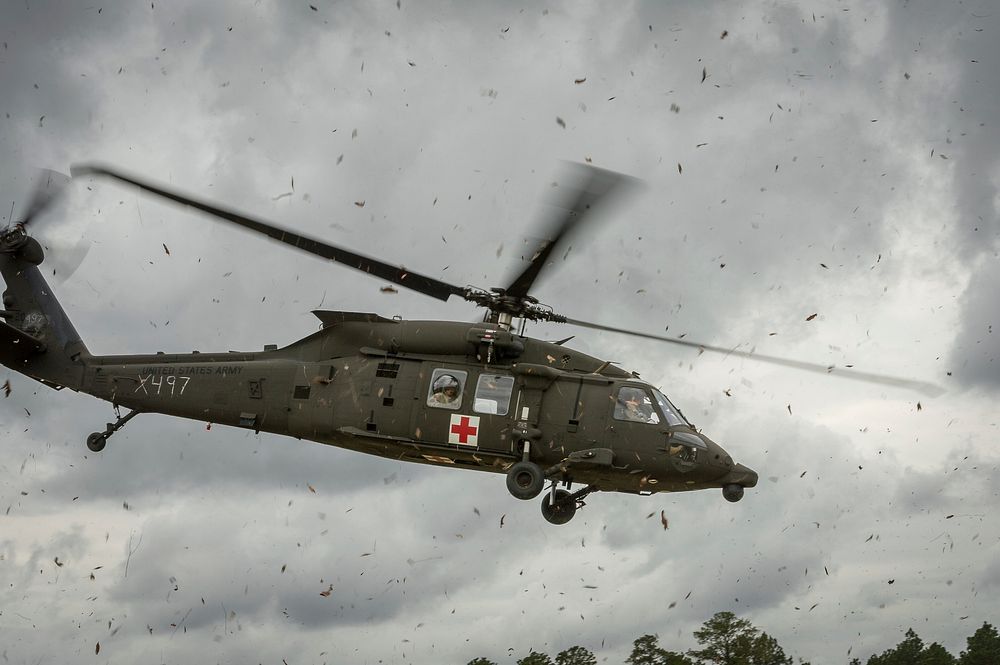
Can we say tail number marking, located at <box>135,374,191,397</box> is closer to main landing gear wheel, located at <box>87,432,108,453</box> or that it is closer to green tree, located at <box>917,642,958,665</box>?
main landing gear wheel, located at <box>87,432,108,453</box>

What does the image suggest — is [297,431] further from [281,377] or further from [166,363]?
[166,363]

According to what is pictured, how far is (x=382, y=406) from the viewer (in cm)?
1792

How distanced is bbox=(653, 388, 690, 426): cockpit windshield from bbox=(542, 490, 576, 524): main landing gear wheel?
237 centimetres

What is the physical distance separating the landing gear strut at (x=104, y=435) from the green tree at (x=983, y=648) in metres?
54.3

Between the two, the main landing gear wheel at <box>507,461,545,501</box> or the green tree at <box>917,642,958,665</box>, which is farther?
the green tree at <box>917,642,958,665</box>

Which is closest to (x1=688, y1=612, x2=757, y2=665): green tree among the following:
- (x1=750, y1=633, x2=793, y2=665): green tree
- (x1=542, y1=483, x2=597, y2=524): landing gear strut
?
(x1=750, y1=633, x2=793, y2=665): green tree

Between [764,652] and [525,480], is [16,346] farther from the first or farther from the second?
[764,652]

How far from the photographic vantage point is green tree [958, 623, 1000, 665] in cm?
5666

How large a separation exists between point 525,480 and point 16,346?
37.1 feet

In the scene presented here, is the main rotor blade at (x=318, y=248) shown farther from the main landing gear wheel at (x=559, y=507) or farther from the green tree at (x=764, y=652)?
the green tree at (x=764, y=652)

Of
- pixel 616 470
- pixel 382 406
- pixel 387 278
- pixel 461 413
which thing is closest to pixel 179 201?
pixel 387 278

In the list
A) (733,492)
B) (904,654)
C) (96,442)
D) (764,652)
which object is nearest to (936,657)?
(904,654)

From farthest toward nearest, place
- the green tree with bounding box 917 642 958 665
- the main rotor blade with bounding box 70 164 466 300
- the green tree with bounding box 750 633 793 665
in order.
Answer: the green tree with bounding box 917 642 958 665, the green tree with bounding box 750 633 793 665, the main rotor blade with bounding box 70 164 466 300

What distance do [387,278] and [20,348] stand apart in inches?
333
